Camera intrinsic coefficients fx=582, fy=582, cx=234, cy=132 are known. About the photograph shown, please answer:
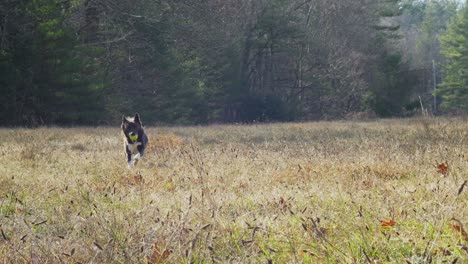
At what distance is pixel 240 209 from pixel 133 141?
18.2 feet

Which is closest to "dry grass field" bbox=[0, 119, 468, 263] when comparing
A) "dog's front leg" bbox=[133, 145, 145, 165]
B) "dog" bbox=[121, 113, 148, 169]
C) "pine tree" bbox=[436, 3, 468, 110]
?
"dog's front leg" bbox=[133, 145, 145, 165]

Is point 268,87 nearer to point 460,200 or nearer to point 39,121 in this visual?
point 39,121

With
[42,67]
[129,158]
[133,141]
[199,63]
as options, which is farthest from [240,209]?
[199,63]

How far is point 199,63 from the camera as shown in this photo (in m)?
36.5

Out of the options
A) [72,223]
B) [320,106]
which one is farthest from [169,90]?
[72,223]

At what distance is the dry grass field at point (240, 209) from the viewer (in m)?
3.19

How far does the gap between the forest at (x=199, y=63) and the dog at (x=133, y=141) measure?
1041 cm

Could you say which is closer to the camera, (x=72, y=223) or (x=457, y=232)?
(x=457, y=232)

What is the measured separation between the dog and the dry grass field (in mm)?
282

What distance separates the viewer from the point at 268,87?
1725 inches

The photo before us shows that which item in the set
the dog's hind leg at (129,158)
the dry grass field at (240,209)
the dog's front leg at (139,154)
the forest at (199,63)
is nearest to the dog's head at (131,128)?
the dog's front leg at (139,154)

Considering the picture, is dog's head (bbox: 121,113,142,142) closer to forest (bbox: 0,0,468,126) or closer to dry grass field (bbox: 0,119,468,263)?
dry grass field (bbox: 0,119,468,263)

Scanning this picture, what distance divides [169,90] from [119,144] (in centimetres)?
1969

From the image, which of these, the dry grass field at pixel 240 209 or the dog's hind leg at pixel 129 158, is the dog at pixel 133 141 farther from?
the dry grass field at pixel 240 209
